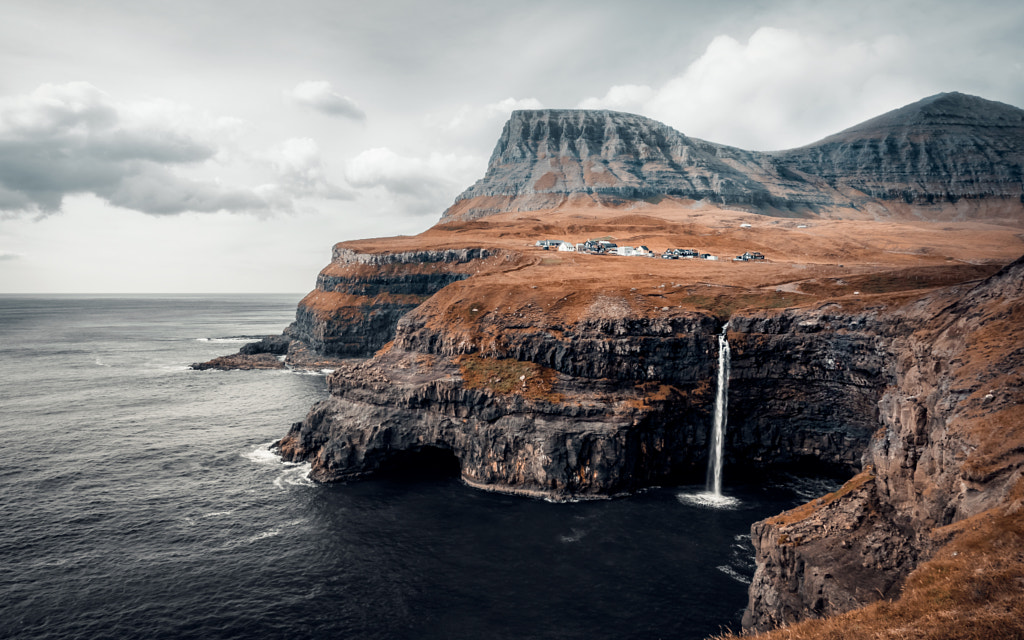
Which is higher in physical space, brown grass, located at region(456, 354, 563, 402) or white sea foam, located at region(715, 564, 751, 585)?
brown grass, located at region(456, 354, 563, 402)

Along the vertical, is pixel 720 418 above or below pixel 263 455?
above

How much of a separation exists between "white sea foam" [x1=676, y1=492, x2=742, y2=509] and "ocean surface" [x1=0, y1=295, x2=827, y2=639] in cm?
84

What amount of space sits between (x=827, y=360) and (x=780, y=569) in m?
42.1

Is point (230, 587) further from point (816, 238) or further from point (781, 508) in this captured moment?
point (816, 238)

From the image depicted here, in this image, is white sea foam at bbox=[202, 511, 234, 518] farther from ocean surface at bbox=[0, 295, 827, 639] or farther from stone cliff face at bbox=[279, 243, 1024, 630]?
stone cliff face at bbox=[279, 243, 1024, 630]

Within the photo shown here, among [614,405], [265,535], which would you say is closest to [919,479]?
[614,405]

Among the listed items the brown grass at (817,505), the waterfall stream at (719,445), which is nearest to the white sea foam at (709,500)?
the waterfall stream at (719,445)

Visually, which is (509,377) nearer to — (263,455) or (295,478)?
(295,478)

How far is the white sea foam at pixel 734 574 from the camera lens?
4744cm

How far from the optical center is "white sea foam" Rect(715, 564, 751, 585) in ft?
156

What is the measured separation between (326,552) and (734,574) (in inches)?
1588

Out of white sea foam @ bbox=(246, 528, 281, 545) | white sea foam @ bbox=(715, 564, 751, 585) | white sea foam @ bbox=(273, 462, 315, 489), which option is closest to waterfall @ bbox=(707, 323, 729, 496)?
white sea foam @ bbox=(715, 564, 751, 585)

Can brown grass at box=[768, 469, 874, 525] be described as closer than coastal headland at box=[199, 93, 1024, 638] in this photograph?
No

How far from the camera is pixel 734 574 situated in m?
48.6
